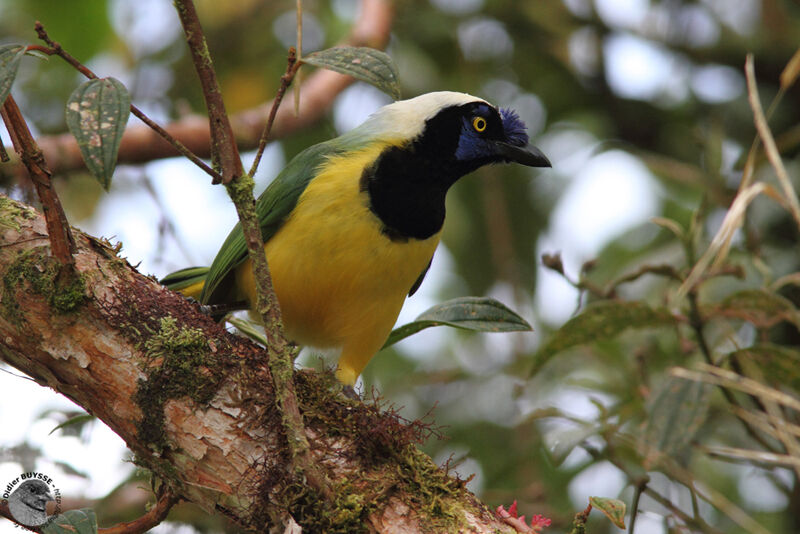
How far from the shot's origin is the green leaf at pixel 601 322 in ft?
10.2

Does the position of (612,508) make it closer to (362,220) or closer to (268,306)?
(268,306)

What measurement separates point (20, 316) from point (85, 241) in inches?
10.0

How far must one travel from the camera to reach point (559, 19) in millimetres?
5242

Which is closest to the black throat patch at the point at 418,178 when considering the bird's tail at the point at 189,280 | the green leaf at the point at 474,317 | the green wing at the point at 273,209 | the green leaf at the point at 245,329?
the green wing at the point at 273,209

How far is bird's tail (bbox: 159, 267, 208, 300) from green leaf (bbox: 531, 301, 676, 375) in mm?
1449

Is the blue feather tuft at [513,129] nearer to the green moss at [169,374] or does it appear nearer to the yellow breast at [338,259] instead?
the yellow breast at [338,259]

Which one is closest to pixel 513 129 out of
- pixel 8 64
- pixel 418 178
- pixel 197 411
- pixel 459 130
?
pixel 459 130

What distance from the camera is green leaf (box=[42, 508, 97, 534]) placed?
1908 millimetres

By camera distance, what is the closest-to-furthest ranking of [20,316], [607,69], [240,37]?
[20,316] → [607,69] → [240,37]

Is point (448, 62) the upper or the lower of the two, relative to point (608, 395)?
A: upper

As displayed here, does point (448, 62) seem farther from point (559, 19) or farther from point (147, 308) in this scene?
point (147, 308)

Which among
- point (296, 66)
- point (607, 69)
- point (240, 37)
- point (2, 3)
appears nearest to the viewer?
point (296, 66)

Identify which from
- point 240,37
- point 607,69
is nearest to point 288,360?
point 607,69

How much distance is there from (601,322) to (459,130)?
0.99 meters
